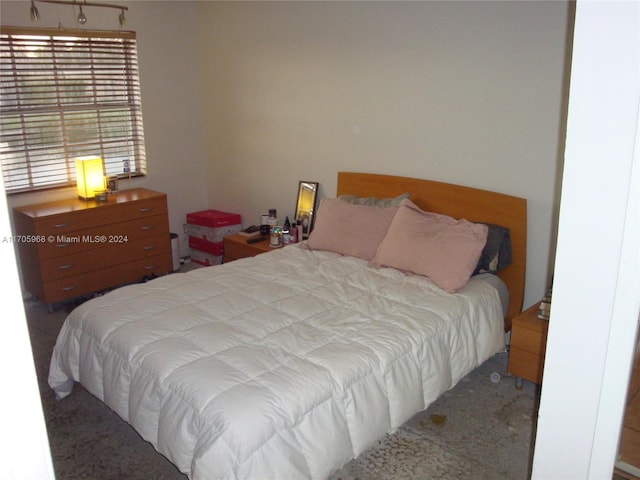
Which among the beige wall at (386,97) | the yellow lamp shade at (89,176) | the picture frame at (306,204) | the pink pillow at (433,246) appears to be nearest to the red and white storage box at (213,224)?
the beige wall at (386,97)

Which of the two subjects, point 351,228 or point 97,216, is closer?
point 351,228

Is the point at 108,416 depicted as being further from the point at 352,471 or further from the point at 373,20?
the point at 373,20

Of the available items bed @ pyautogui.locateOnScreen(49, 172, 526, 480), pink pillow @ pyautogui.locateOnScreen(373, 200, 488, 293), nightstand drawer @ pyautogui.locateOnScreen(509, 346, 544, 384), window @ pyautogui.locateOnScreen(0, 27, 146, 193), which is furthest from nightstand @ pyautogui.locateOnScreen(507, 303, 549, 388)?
window @ pyautogui.locateOnScreen(0, 27, 146, 193)

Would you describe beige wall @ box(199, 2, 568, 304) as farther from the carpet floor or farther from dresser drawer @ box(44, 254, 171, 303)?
dresser drawer @ box(44, 254, 171, 303)

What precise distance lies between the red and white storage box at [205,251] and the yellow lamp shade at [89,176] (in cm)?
101

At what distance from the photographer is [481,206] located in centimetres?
337

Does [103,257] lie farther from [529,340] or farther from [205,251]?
[529,340]

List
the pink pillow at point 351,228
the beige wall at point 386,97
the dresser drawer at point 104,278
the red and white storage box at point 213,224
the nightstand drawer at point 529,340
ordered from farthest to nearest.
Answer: the red and white storage box at point 213,224
the dresser drawer at point 104,278
the pink pillow at point 351,228
the beige wall at point 386,97
the nightstand drawer at point 529,340

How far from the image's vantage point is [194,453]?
2023mm

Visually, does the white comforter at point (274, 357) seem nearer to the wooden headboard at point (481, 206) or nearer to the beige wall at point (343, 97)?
the wooden headboard at point (481, 206)

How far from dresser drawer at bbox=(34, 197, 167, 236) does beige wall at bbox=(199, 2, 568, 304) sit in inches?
33.2

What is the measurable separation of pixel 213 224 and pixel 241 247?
24.6 inches

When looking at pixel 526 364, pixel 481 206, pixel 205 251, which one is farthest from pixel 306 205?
pixel 526 364

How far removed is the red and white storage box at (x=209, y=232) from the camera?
4.85m
